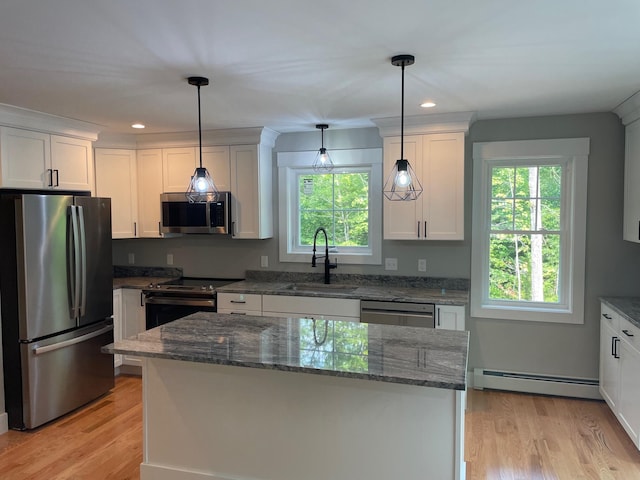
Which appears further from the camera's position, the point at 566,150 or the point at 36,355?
the point at 566,150

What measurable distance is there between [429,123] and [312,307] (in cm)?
177

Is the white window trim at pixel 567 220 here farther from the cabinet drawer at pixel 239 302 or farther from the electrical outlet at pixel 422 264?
the cabinet drawer at pixel 239 302

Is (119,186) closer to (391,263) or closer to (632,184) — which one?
(391,263)

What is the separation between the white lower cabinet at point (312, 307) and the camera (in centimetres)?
371

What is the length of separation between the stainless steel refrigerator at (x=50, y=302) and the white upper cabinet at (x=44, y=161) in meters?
0.18

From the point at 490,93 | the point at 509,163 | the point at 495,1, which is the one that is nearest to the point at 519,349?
the point at 509,163

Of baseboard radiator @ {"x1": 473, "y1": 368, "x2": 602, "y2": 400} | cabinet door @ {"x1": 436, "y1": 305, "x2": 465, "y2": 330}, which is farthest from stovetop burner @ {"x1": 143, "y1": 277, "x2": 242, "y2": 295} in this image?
baseboard radiator @ {"x1": 473, "y1": 368, "x2": 602, "y2": 400}

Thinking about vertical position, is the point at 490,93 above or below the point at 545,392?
above

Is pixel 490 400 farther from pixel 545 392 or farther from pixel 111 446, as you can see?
pixel 111 446

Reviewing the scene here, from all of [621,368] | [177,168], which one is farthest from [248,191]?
[621,368]

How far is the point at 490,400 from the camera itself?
3.71 meters

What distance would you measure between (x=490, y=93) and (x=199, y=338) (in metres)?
2.35

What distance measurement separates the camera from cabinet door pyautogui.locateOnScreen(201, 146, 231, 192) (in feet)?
14.1

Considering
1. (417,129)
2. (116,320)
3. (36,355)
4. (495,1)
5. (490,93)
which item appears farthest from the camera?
(116,320)
